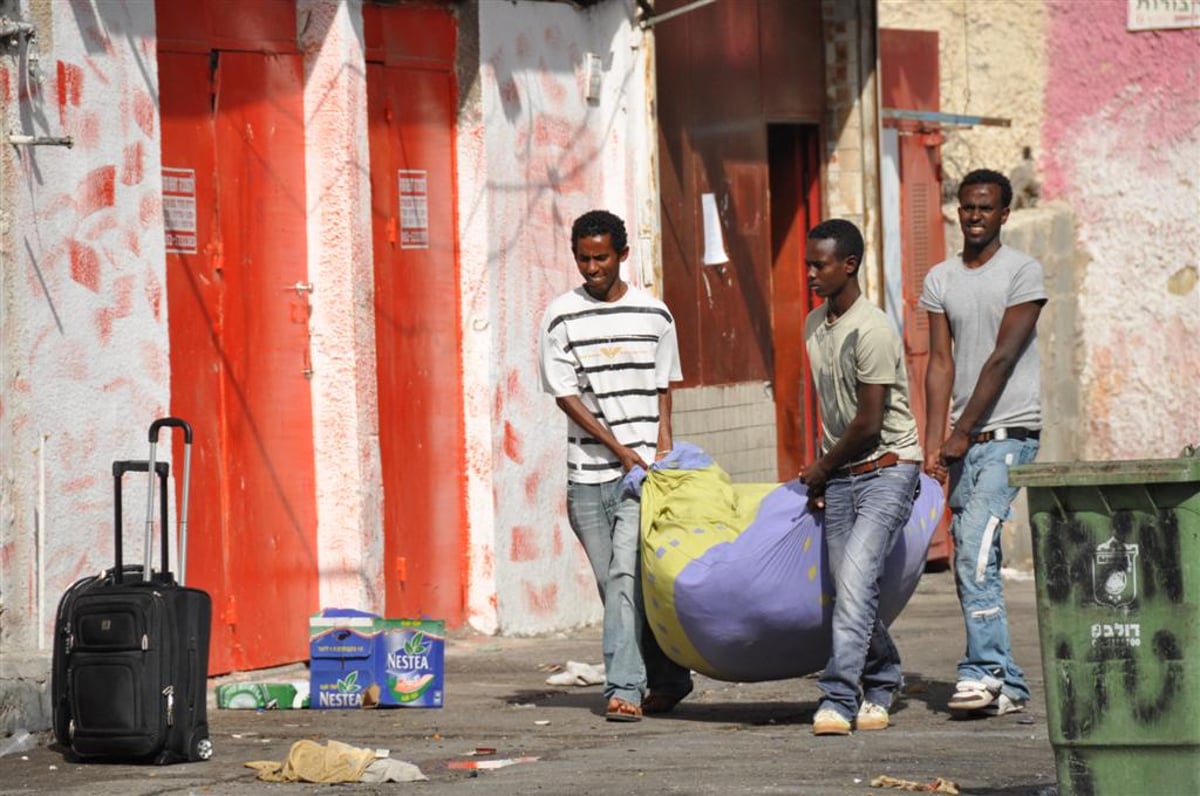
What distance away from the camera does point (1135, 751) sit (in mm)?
6676

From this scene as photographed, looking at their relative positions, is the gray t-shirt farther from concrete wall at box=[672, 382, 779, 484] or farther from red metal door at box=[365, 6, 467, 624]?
concrete wall at box=[672, 382, 779, 484]

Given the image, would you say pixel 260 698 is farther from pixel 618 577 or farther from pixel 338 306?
pixel 338 306

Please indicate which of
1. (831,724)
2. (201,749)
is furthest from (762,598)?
(201,749)

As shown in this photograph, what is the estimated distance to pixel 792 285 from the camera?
584 inches

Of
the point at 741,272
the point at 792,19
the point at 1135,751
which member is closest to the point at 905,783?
the point at 1135,751

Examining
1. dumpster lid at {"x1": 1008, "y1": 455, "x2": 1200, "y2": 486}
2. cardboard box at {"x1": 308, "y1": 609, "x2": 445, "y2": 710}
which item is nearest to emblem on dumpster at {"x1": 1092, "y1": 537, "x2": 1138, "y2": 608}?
dumpster lid at {"x1": 1008, "y1": 455, "x2": 1200, "y2": 486}

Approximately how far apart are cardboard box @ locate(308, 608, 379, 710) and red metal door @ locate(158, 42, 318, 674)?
95cm

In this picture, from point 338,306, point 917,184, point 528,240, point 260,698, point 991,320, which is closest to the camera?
point 991,320

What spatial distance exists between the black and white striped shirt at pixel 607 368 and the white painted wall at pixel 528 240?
272cm

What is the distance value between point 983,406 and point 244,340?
11.1 feet

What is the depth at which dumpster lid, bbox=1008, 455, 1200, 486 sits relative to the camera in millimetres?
6629

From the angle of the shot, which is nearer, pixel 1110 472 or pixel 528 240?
pixel 1110 472

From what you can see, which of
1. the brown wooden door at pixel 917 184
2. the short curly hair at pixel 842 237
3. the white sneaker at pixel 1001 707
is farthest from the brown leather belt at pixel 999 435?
the brown wooden door at pixel 917 184

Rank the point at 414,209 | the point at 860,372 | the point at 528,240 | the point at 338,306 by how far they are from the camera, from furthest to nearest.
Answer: the point at 528,240 < the point at 414,209 < the point at 338,306 < the point at 860,372
